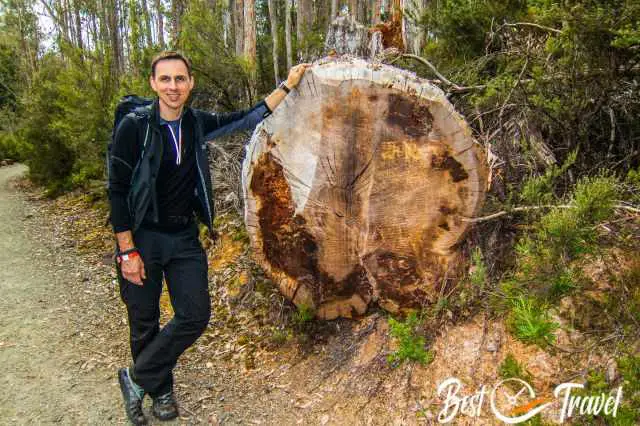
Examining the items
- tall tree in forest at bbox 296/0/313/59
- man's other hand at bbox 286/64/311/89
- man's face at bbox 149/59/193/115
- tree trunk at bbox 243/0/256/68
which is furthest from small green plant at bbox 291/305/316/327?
tree trunk at bbox 243/0/256/68

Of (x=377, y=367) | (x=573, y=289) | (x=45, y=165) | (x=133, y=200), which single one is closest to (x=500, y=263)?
(x=573, y=289)

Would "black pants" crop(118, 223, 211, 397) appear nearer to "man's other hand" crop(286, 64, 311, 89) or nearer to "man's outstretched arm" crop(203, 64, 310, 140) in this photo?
"man's outstretched arm" crop(203, 64, 310, 140)

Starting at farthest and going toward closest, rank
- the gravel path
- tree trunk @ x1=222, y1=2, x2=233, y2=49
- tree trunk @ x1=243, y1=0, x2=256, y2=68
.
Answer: tree trunk @ x1=243, y1=0, x2=256, y2=68
tree trunk @ x1=222, y1=2, x2=233, y2=49
the gravel path

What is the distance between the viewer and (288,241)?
11.0 ft

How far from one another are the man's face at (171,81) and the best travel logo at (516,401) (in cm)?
223

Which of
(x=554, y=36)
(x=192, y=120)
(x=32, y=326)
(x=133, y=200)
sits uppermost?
(x=554, y=36)

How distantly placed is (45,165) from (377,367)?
29.8 feet

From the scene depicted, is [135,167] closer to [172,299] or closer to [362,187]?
[172,299]

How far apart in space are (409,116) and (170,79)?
1404 millimetres

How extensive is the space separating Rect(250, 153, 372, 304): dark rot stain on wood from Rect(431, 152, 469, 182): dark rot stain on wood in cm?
92

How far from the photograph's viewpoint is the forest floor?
265cm

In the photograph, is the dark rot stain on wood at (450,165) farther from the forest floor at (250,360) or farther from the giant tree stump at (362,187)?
the forest floor at (250,360)

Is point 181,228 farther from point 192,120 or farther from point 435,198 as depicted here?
point 435,198

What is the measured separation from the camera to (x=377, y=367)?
304 cm
